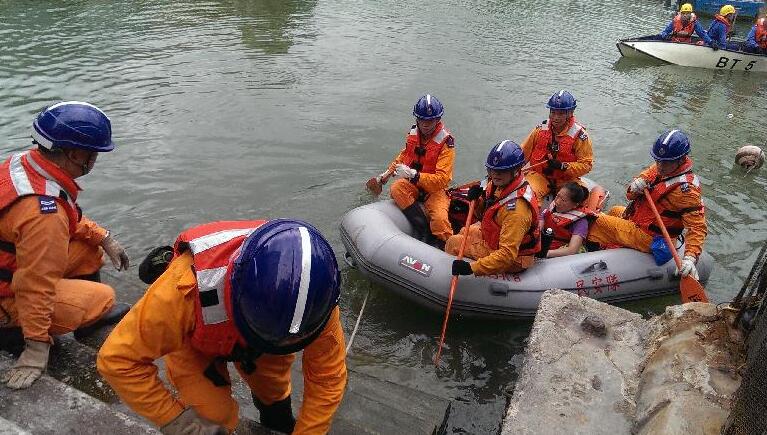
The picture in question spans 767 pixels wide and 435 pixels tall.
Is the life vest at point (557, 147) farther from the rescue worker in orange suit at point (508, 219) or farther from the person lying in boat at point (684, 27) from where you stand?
the person lying in boat at point (684, 27)

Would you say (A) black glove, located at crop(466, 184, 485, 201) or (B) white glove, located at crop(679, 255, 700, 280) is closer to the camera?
(B) white glove, located at crop(679, 255, 700, 280)

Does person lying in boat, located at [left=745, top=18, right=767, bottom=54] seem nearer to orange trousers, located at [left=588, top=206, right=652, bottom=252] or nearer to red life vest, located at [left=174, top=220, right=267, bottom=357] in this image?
orange trousers, located at [left=588, top=206, right=652, bottom=252]

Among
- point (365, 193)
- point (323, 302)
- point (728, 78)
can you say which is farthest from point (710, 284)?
point (728, 78)

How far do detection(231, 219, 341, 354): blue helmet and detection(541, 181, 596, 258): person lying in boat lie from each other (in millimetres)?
4094

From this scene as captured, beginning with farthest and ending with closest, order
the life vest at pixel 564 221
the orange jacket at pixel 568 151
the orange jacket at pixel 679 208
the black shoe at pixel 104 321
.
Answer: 1. the orange jacket at pixel 568 151
2. the life vest at pixel 564 221
3. the orange jacket at pixel 679 208
4. the black shoe at pixel 104 321

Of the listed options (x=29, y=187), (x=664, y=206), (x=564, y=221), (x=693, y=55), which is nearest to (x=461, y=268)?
(x=564, y=221)

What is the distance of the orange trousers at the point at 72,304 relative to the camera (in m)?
2.93

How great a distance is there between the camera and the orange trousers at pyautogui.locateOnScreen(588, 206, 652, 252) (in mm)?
5324

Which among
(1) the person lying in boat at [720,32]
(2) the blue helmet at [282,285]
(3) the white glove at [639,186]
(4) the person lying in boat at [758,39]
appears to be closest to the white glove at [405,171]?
(3) the white glove at [639,186]

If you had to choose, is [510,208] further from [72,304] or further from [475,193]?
[72,304]

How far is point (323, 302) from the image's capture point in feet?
6.04

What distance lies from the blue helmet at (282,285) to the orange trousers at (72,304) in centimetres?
164

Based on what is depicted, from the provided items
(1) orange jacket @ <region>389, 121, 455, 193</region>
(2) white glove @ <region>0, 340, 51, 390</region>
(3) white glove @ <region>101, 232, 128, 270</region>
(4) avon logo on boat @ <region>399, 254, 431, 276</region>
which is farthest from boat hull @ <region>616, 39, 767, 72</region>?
(2) white glove @ <region>0, 340, 51, 390</region>

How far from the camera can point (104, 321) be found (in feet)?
11.7
